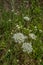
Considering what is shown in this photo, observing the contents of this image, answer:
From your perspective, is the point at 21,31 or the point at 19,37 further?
the point at 21,31

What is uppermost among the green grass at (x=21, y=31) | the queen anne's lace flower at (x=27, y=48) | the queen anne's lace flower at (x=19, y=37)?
the queen anne's lace flower at (x=19, y=37)

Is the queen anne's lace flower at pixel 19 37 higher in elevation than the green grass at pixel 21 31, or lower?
higher

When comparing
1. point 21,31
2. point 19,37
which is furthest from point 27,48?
point 21,31

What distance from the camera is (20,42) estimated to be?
330cm

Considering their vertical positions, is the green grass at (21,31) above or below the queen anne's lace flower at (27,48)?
below

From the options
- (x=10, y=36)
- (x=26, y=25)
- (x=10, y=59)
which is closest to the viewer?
(x=10, y=59)

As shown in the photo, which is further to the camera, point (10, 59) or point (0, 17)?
point (0, 17)

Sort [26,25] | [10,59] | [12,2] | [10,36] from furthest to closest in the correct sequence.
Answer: [12,2], [26,25], [10,36], [10,59]

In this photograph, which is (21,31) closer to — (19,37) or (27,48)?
(19,37)

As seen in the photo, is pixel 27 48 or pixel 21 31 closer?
pixel 27 48

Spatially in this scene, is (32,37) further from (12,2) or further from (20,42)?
(12,2)

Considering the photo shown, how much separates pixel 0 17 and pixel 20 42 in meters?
0.83

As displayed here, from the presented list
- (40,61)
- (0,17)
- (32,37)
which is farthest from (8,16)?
(40,61)

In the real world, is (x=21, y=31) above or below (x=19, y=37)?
below
